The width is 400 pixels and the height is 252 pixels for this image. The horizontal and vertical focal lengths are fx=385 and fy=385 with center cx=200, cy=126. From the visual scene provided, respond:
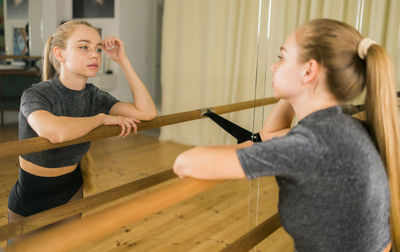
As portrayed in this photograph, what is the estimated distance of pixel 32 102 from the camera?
110cm

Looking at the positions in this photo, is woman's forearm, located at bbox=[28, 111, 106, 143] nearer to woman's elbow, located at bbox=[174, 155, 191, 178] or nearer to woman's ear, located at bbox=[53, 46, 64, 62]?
woman's ear, located at bbox=[53, 46, 64, 62]

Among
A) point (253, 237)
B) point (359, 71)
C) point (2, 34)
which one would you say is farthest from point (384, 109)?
point (2, 34)

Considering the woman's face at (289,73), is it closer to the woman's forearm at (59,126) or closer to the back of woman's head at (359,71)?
the back of woman's head at (359,71)

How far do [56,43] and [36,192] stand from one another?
490 mm

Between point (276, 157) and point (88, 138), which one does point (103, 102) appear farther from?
point (276, 157)

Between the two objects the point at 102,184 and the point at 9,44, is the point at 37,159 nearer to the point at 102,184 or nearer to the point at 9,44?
the point at 9,44

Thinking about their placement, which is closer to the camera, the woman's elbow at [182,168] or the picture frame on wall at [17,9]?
the woman's elbow at [182,168]

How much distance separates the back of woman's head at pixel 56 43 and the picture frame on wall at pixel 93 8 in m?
Result: 1.06

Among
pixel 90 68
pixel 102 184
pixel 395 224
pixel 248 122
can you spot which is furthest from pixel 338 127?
pixel 248 122

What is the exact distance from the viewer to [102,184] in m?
2.64

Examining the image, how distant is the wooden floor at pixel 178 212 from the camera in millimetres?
1906

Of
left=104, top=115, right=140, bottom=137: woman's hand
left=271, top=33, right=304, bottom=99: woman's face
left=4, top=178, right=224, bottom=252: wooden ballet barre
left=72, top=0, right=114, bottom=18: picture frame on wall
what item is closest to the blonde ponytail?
left=271, top=33, right=304, bottom=99: woman's face

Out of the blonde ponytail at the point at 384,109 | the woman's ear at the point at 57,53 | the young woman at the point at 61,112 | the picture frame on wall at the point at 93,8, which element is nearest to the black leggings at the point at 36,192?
the young woman at the point at 61,112

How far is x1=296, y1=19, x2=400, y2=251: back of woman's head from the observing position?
703 millimetres
